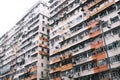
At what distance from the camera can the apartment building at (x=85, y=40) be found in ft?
116

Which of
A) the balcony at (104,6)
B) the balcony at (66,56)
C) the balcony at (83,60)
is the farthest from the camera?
the balcony at (66,56)

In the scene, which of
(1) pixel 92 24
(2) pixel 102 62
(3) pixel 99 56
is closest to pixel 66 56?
(1) pixel 92 24

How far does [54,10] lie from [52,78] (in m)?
20.7

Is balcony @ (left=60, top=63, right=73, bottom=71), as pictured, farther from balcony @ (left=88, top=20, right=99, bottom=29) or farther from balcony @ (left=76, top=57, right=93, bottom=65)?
balcony @ (left=88, top=20, right=99, bottom=29)

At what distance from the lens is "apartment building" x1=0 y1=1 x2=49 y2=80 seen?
2103 inches

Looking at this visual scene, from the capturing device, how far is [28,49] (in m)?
59.2

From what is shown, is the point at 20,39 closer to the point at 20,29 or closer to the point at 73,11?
the point at 20,29

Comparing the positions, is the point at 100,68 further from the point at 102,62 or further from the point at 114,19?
the point at 114,19

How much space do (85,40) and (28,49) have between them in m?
23.7

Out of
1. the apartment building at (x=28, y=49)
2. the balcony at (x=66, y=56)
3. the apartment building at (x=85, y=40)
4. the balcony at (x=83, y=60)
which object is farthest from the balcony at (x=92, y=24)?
the apartment building at (x=28, y=49)

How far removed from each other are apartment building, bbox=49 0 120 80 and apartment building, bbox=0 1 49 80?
168 inches

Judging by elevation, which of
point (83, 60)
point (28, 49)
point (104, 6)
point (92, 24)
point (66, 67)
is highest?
point (104, 6)

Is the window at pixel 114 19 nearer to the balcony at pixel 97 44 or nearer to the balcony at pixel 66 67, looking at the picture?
the balcony at pixel 97 44

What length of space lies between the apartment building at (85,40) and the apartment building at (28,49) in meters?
4.25
